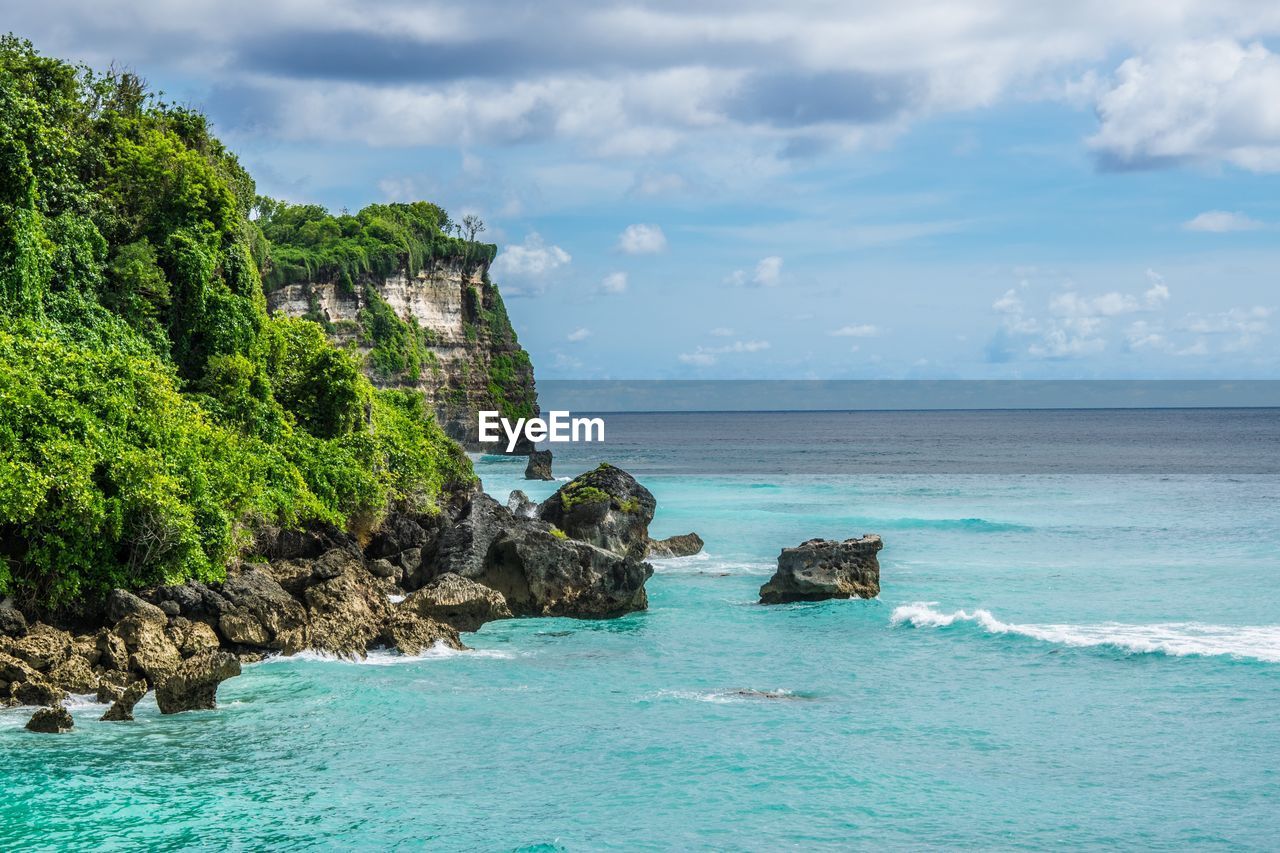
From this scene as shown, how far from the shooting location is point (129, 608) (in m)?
22.5

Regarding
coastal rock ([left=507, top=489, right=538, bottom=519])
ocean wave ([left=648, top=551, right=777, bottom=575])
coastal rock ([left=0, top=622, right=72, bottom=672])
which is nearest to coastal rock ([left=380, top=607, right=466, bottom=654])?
coastal rock ([left=0, top=622, right=72, bottom=672])

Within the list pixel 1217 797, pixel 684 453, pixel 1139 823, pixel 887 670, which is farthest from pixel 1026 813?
pixel 684 453

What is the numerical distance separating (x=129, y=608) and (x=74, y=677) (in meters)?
2.12

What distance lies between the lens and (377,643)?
2509 centimetres

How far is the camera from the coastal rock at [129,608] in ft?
73.6

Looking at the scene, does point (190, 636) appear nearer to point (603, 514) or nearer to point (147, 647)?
point (147, 647)

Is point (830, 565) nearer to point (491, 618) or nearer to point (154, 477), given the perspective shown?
point (491, 618)

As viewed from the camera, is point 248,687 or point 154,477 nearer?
point 248,687

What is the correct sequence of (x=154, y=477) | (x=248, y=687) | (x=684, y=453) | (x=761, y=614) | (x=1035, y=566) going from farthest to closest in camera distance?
(x=684, y=453) → (x=1035, y=566) → (x=761, y=614) → (x=154, y=477) → (x=248, y=687)

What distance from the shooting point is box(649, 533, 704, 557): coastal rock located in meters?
40.6

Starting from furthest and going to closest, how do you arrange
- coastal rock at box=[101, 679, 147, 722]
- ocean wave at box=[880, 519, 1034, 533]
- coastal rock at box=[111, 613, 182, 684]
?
1. ocean wave at box=[880, 519, 1034, 533]
2. coastal rock at box=[111, 613, 182, 684]
3. coastal rock at box=[101, 679, 147, 722]

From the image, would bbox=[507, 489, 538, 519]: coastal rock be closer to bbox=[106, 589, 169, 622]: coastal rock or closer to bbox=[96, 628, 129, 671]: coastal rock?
bbox=[106, 589, 169, 622]: coastal rock

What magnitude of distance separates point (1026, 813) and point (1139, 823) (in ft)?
4.67

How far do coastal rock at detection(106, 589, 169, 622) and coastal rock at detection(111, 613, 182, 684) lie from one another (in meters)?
0.10
